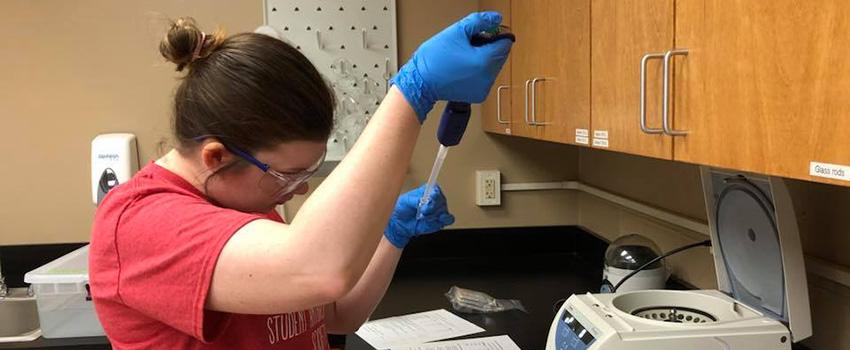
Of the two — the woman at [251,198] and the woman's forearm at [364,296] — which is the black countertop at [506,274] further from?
the woman at [251,198]

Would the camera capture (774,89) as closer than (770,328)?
Yes

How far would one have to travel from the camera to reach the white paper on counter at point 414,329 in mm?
1627

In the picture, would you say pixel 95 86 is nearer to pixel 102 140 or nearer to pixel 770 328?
pixel 102 140

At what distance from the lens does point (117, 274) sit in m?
0.77

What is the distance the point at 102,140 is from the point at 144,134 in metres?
0.14

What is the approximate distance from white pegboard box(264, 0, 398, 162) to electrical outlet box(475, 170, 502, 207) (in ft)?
1.57

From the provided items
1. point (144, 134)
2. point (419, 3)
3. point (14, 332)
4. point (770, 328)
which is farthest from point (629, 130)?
point (14, 332)

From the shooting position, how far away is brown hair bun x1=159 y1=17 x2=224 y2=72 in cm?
88

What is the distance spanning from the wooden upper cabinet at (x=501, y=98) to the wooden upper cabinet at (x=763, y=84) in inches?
38.1

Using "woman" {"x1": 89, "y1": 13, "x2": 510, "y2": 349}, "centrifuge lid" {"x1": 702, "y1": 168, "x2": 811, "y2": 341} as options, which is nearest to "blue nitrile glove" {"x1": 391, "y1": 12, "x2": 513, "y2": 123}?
"woman" {"x1": 89, "y1": 13, "x2": 510, "y2": 349}

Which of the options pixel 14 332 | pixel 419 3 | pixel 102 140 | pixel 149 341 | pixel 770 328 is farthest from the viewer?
pixel 419 3

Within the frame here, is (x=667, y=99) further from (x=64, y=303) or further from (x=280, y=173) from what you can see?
(x=64, y=303)

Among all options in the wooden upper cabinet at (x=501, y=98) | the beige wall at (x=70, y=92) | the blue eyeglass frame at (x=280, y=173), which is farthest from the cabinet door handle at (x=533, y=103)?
the blue eyeglass frame at (x=280, y=173)

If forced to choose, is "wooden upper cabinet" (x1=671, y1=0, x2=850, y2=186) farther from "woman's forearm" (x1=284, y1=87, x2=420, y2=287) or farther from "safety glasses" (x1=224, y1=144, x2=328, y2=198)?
"safety glasses" (x1=224, y1=144, x2=328, y2=198)
